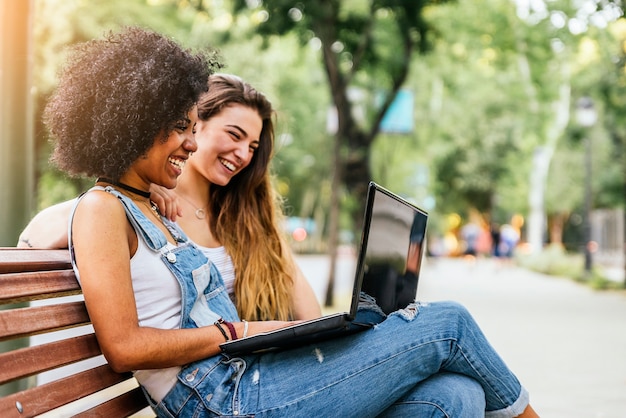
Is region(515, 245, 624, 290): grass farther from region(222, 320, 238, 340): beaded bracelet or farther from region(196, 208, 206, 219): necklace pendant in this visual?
region(222, 320, 238, 340): beaded bracelet

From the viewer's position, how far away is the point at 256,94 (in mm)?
3602

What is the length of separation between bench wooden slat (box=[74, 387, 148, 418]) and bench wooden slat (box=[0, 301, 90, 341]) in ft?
0.80

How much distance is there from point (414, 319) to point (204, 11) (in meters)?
10.5

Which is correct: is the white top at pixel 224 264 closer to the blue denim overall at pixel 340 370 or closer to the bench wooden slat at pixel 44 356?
the blue denim overall at pixel 340 370

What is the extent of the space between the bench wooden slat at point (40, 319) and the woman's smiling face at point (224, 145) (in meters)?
1.23

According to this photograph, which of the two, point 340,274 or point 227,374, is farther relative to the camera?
point 340,274

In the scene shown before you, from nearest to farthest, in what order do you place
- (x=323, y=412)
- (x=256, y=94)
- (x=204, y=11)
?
1. (x=323, y=412)
2. (x=256, y=94)
3. (x=204, y=11)

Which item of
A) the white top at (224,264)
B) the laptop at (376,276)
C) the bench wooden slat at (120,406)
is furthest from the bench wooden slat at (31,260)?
the white top at (224,264)

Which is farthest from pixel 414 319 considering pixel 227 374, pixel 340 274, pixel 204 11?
pixel 340 274

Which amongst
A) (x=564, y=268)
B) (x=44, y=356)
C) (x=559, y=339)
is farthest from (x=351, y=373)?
(x=564, y=268)

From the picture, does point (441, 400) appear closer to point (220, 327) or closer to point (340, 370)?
point (340, 370)

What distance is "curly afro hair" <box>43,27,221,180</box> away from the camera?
7.78 ft

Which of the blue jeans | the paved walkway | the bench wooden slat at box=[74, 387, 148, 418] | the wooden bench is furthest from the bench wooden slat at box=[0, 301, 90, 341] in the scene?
the paved walkway

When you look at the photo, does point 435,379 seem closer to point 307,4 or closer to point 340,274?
point 307,4
